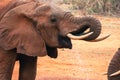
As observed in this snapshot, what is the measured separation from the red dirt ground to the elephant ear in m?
3.48

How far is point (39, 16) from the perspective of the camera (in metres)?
7.20

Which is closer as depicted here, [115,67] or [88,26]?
[88,26]

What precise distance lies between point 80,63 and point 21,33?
5.97 m

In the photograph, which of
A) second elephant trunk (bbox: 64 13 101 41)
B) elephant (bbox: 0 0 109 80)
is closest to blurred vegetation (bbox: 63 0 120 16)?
elephant (bbox: 0 0 109 80)

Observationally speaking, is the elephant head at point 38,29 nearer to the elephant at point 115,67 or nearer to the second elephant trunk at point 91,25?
the second elephant trunk at point 91,25

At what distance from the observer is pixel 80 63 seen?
43.0 feet

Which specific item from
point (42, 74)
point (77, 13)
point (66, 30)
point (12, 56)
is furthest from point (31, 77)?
point (77, 13)

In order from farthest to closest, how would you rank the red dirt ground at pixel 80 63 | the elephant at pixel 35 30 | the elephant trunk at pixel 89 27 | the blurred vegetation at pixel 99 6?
1. the blurred vegetation at pixel 99 6
2. the red dirt ground at pixel 80 63
3. the elephant at pixel 35 30
4. the elephant trunk at pixel 89 27

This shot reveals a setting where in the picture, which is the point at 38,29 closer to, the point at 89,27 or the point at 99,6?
the point at 89,27

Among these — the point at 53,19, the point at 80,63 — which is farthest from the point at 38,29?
the point at 80,63

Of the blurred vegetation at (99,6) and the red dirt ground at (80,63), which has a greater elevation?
the red dirt ground at (80,63)

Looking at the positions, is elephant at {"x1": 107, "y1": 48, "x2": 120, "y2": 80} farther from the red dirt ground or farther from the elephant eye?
the red dirt ground

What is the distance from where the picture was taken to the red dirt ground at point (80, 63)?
1169cm

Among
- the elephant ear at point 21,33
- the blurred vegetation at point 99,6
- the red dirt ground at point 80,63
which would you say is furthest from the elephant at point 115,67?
the blurred vegetation at point 99,6
